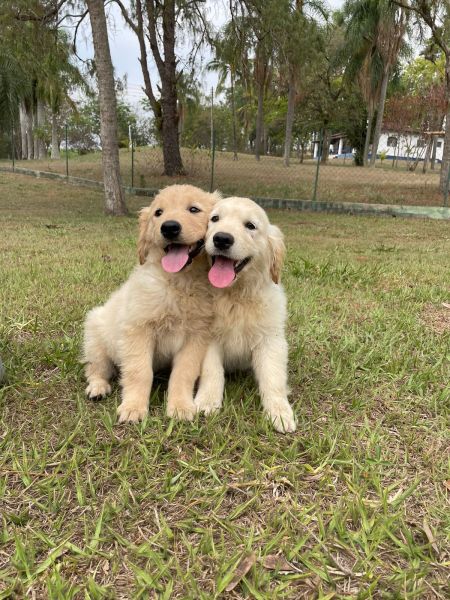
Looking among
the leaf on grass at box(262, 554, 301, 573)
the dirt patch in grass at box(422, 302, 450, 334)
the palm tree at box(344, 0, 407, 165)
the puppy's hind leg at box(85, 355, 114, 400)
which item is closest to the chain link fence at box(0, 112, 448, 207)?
the dirt patch in grass at box(422, 302, 450, 334)

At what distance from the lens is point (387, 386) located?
2594 millimetres

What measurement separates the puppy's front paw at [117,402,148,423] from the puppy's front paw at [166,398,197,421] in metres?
0.11

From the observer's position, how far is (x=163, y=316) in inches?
90.7

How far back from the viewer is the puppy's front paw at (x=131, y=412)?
2.13m

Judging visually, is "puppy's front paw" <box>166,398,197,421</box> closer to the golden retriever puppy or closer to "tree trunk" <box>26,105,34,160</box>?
the golden retriever puppy

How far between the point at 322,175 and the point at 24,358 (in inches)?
530

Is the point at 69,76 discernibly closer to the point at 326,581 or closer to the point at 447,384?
the point at 447,384

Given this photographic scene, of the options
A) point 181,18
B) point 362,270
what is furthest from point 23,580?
point 181,18

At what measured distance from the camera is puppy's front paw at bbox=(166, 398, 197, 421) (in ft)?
7.05

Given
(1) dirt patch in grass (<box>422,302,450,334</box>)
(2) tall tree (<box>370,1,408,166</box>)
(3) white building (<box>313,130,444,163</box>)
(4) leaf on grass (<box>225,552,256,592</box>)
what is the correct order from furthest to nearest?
(3) white building (<box>313,130,444,163</box>) → (2) tall tree (<box>370,1,408,166</box>) → (1) dirt patch in grass (<box>422,302,450,334</box>) → (4) leaf on grass (<box>225,552,256,592</box>)

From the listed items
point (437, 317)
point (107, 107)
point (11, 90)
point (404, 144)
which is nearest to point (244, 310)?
point (437, 317)

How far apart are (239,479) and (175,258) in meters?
1.09

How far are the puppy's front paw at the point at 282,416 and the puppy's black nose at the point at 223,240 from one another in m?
0.78

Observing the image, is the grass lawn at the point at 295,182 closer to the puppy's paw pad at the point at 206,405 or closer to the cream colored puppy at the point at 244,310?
the cream colored puppy at the point at 244,310
